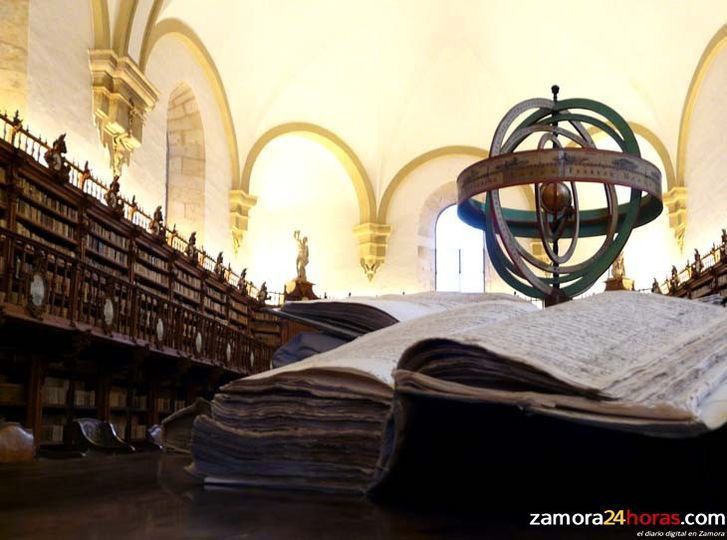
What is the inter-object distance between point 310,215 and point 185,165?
17.8 feet

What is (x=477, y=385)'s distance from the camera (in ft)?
3.01

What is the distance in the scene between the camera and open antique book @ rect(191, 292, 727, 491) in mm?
791

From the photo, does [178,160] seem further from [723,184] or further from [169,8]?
[723,184]

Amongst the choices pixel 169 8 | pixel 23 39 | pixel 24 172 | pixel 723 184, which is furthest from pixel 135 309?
pixel 723 184

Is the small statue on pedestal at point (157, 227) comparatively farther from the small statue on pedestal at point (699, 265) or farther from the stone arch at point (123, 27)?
the small statue on pedestal at point (699, 265)

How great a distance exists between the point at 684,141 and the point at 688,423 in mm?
18141

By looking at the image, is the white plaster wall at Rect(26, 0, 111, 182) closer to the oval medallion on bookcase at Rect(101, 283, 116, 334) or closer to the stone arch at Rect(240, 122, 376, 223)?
the oval medallion on bookcase at Rect(101, 283, 116, 334)

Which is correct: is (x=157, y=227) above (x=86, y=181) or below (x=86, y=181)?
below

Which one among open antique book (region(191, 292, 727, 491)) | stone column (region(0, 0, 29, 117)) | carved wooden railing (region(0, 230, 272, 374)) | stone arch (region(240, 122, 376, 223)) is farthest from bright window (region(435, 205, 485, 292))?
open antique book (region(191, 292, 727, 491))

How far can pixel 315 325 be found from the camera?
190cm

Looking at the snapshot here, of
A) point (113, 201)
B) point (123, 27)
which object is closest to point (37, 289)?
point (113, 201)

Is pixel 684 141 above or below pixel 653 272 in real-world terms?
above

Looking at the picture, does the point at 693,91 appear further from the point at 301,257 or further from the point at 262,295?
the point at 262,295

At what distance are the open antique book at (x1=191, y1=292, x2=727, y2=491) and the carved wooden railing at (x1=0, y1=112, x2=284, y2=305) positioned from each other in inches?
290
